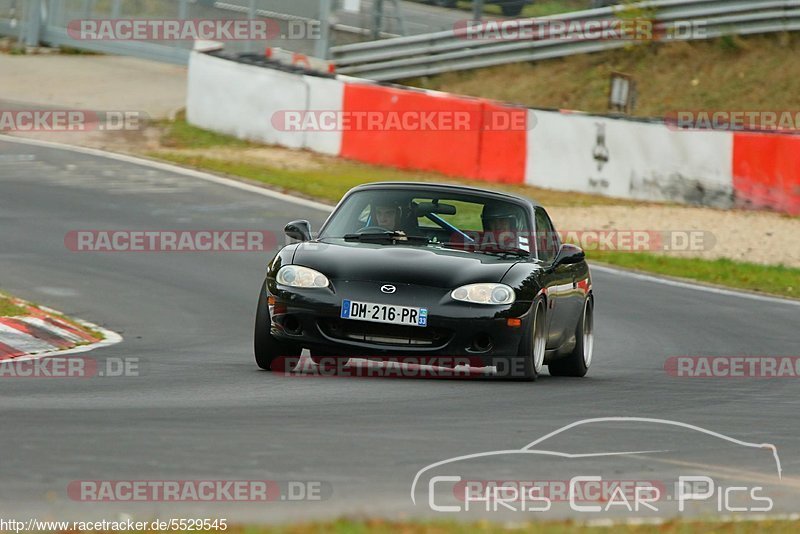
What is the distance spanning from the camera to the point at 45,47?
3547 cm

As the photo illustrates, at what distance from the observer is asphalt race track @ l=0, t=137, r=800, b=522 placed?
566cm

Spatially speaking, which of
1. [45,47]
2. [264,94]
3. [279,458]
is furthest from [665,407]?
[45,47]

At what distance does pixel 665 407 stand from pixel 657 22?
24.2 meters

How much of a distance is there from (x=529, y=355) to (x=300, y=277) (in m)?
1.50

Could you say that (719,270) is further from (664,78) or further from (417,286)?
(664,78)

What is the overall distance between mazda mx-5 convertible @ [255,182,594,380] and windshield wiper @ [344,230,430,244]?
1 centimetres

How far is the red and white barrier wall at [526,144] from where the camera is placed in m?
22.2

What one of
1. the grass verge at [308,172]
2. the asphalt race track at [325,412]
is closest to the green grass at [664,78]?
the grass verge at [308,172]

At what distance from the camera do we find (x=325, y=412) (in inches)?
296

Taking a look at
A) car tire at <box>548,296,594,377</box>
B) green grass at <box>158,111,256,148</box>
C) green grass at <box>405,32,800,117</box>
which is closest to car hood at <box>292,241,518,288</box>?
car tire at <box>548,296,594,377</box>

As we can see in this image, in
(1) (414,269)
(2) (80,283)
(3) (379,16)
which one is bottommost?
(2) (80,283)

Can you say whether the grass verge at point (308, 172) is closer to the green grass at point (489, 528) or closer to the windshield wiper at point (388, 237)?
the windshield wiper at point (388, 237)

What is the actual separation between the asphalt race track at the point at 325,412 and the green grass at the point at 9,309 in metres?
0.80

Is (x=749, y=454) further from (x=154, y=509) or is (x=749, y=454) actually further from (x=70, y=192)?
(x=70, y=192)
